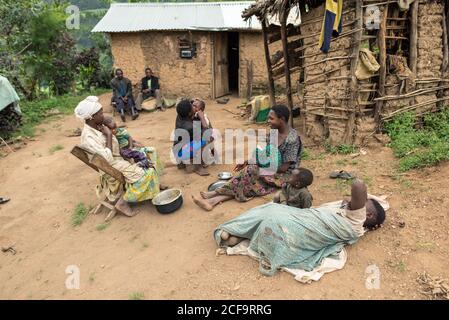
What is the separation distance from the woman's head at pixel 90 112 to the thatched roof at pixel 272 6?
3473mm

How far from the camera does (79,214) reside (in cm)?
478

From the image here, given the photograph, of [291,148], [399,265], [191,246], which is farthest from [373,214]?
[191,246]

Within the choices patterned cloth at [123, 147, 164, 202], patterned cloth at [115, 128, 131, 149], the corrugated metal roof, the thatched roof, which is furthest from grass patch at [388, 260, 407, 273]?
→ the corrugated metal roof

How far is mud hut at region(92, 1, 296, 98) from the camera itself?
1066 cm

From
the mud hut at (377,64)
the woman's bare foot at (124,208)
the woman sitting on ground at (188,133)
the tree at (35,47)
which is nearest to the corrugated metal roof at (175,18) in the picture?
the tree at (35,47)

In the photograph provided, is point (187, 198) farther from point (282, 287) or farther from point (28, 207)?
point (28, 207)

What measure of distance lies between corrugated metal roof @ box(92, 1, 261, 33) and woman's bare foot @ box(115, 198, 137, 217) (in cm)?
730

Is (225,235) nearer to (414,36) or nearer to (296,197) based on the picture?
(296,197)

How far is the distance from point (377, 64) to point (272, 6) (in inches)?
86.2

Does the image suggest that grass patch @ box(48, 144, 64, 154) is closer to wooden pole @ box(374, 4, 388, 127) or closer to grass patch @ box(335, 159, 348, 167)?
grass patch @ box(335, 159, 348, 167)

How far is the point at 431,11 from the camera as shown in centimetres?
548

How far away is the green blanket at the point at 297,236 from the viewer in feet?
10.2
